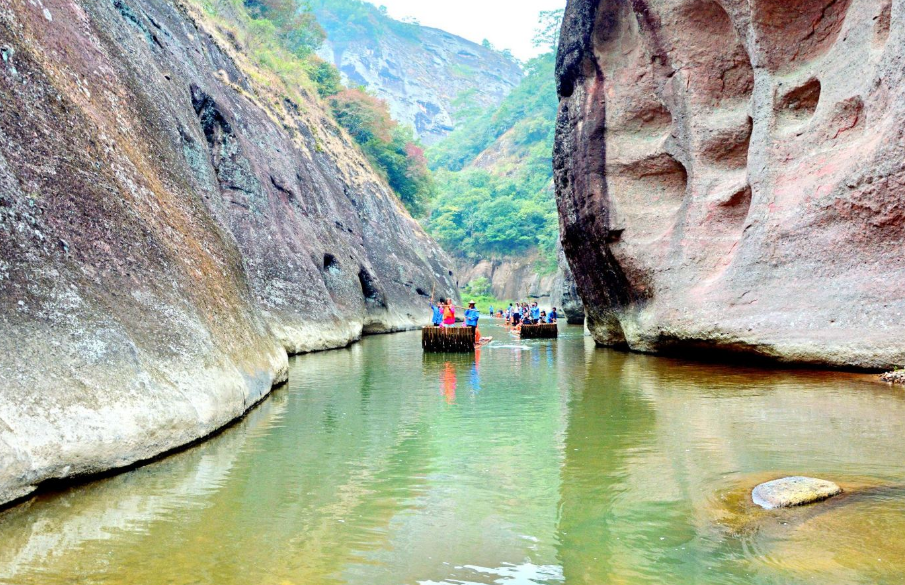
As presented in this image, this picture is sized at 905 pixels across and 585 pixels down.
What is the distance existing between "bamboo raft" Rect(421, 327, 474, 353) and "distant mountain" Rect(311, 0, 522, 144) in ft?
335

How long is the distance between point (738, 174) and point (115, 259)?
1297 cm

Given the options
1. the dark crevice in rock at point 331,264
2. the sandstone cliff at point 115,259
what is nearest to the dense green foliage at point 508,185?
the dark crevice in rock at point 331,264

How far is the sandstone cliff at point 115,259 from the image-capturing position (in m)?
5.14

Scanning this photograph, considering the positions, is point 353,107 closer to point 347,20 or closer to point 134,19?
point 134,19

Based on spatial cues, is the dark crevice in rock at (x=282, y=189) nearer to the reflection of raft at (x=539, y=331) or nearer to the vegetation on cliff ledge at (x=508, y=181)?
the reflection of raft at (x=539, y=331)

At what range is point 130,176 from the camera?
821 centimetres

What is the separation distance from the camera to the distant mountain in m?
120

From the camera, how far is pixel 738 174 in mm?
15016

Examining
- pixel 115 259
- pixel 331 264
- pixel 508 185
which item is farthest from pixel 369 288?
pixel 508 185

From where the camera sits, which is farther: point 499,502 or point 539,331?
point 539,331

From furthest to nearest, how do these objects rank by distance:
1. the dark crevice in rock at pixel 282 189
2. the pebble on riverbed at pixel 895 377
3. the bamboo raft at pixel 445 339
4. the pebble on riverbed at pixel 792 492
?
the dark crevice in rock at pixel 282 189, the bamboo raft at pixel 445 339, the pebble on riverbed at pixel 895 377, the pebble on riverbed at pixel 792 492

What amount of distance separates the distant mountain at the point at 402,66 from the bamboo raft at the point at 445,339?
335ft

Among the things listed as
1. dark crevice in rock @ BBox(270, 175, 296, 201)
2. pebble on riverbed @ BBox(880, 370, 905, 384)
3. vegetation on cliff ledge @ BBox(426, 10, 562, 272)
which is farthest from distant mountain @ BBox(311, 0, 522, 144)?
pebble on riverbed @ BBox(880, 370, 905, 384)

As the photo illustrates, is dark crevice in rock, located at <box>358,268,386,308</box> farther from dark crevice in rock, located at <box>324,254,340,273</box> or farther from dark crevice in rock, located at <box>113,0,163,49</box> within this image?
dark crevice in rock, located at <box>113,0,163,49</box>
